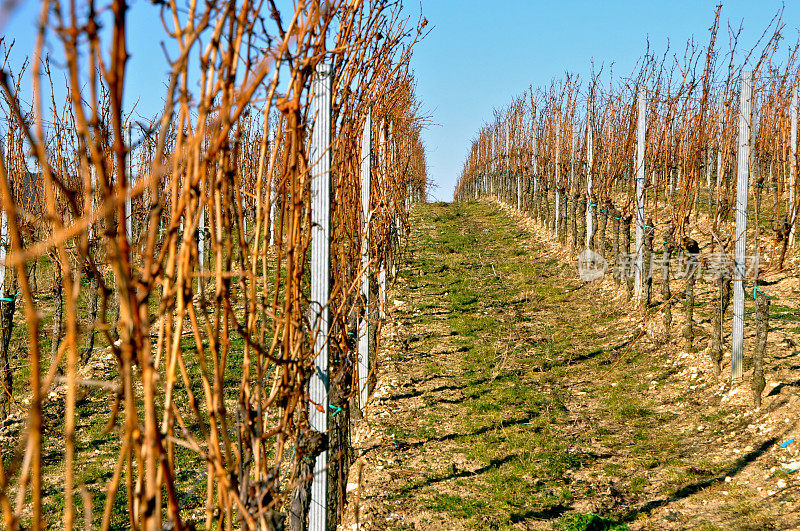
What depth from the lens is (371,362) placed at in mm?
5734

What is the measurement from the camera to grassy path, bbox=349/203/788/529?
360cm

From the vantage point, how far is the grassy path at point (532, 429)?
11.8 ft

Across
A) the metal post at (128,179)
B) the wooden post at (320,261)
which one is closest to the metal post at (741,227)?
the wooden post at (320,261)

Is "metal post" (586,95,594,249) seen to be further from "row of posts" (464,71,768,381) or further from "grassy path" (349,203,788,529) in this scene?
"grassy path" (349,203,788,529)

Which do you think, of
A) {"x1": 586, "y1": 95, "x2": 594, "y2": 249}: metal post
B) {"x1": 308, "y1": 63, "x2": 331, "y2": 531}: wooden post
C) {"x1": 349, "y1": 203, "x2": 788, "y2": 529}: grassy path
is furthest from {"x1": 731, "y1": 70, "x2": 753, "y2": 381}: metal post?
{"x1": 586, "y1": 95, "x2": 594, "y2": 249}: metal post

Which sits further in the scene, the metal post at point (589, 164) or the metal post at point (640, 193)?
the metal post at point (589, 164)

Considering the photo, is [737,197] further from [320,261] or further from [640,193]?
[320,261]

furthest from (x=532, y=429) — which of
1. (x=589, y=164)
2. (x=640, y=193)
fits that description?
(x=589, y=164)

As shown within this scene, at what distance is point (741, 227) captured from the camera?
4.95 m

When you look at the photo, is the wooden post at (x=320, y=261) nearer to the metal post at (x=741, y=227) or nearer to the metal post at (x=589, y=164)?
the metal post at (x=741, y=227)

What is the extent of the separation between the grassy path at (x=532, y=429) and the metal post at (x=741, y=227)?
1.76 feet

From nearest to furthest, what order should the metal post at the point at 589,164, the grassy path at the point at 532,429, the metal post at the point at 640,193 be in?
the grassy path at the point at 532,429, the metal post at the point at 640,193, the metal post at the point at 589,164

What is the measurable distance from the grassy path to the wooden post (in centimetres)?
157

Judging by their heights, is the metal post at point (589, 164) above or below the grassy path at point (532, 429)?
above
